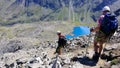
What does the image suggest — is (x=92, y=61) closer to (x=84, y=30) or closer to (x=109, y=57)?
(x=109, y=57)

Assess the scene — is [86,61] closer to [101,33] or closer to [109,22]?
[101,33]

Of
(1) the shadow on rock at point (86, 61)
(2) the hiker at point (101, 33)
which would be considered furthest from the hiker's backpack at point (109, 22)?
(1) the shadow on rock at point (86, 61)

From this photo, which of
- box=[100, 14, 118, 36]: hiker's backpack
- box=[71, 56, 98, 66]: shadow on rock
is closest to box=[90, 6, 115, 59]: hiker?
box=[100, 14, 118, 36]: hiker's backpack

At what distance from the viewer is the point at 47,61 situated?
798 inches

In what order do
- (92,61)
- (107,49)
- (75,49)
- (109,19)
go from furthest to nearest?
(75,49)
(107,49)
(92,61)
(109,19)

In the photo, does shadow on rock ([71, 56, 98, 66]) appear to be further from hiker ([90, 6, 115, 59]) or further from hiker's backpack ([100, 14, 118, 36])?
hiker's backpack ([100, 14, 118, 36])

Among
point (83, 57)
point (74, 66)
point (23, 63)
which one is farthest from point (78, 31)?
point (23, 63)

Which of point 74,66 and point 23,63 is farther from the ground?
point 74,66

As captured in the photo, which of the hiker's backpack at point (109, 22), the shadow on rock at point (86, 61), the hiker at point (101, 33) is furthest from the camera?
the shadow on rock at point (86, 61)

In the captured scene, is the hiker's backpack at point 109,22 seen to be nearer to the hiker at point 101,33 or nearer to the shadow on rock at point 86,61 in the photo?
the hiker at point 101,33

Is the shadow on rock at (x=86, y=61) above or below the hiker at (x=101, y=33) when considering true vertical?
below

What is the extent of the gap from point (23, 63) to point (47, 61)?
275 cm

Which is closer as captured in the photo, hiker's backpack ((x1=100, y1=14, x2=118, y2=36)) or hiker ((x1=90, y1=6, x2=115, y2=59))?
hiker's backpack ((x1=100, y1=14, x2=118, y2=36))

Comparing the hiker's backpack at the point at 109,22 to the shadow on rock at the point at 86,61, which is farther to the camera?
the shadow on rock at the point at 86,61
